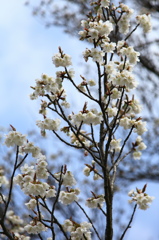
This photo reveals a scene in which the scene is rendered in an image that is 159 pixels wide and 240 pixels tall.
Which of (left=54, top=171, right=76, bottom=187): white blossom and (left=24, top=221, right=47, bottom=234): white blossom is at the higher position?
(left=54, top=171, right=76, bottom=187): white blossom

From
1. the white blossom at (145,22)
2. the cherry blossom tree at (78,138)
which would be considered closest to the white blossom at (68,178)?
the cherry blossom tree at (78,138)

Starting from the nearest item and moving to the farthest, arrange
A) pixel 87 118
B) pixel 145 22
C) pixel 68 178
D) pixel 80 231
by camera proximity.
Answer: pixel 80 231 → pixel 68 178 → pixel 87 118 → pixel 145 22

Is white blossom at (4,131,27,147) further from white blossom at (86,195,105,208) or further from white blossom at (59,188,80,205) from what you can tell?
white blossom at (86,195,105,208)

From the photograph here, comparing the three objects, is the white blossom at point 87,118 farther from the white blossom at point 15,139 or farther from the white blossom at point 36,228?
the white blossom at point 36,228

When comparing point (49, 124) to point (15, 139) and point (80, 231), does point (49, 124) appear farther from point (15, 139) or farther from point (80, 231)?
point (80, 231)

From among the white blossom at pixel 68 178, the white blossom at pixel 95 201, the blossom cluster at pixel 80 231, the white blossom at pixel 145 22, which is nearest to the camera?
the blossom cluster at pixel 80 231

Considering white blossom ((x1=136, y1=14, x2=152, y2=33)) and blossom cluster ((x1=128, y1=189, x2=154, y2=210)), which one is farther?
white blossom ((x1=136, y1=14, x2=152, y2=33))

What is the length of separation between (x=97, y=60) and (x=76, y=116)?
0.53 meters

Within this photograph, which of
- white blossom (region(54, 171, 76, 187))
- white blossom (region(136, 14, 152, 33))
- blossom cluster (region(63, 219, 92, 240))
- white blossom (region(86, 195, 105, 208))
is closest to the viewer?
blossom cluster (region(63, 219, 92, 240))

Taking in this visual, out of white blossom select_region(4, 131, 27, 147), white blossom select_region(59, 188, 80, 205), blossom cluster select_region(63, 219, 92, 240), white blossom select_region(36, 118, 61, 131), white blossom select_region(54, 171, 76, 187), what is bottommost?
blossom cluster select_region(63, 219, 92, 240)

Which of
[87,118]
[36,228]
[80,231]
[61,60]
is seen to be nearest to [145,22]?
[61,60]

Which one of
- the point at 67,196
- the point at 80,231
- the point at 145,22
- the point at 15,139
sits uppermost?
the point at 145,22

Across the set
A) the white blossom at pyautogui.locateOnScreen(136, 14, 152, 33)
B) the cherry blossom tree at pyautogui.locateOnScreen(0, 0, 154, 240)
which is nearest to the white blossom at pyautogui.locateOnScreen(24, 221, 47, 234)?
the cherry blossom tree at pyautogui.locateOnScreen(0, 0, 154, 240)

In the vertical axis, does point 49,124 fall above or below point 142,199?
above
